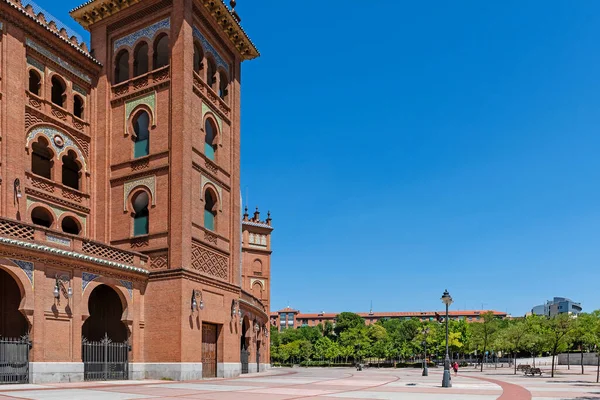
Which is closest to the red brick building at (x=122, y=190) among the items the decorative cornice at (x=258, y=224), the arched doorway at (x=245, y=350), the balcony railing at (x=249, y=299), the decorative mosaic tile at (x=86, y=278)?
the decorative mosaic tile at (x=86, y=278)

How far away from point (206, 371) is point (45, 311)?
33.0 feet

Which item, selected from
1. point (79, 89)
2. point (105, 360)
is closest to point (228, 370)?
point (105, 360)

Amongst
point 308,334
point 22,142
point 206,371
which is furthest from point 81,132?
point 308,334

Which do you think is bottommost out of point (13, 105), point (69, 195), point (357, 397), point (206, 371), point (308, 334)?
point (308, 334)

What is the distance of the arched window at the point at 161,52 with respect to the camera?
3103 cm

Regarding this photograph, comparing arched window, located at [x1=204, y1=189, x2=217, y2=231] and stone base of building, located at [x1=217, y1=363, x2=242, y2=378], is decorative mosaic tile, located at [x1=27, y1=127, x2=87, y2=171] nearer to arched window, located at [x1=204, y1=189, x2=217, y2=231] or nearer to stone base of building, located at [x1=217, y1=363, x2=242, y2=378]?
arched window, located at [x1=204, y1=189, x2=217, y2=231]

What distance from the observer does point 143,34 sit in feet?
102

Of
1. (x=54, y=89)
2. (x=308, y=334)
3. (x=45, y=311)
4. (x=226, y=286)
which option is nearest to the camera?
(x=45, y=311)

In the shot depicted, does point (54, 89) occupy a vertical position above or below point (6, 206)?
above

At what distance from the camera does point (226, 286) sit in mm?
31391

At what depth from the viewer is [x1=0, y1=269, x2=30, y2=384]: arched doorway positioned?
20.6 metres

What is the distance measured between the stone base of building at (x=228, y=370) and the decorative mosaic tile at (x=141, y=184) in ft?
31.2

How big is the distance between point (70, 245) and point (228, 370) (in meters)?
11.6

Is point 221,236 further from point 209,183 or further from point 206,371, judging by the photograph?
point 206,371
